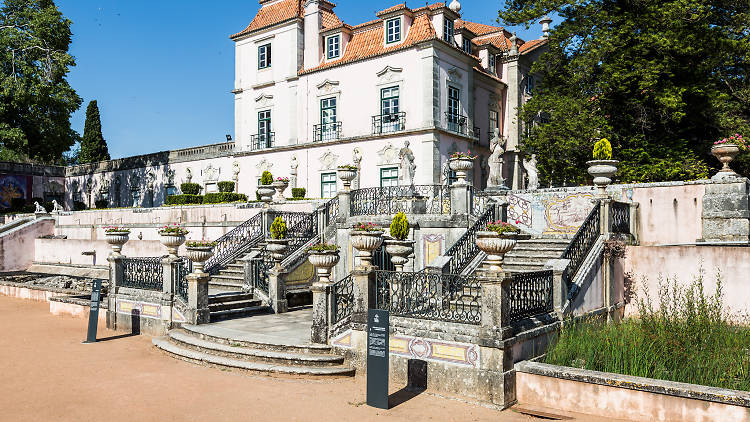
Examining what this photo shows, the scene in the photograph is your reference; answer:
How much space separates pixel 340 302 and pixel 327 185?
57.6ft

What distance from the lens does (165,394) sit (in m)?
8.74

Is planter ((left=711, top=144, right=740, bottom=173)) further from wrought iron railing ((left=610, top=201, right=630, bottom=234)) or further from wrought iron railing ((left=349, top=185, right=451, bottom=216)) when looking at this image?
wrought iron railing ((left=349, top=185, right=451, bottom=216))

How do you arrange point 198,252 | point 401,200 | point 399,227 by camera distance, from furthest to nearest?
point 401,200
point 399,227
point 198,252

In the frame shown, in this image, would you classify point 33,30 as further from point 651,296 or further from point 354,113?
point 651,296

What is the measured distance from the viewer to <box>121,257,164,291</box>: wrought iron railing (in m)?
13.7

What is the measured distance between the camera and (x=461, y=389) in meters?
8.49

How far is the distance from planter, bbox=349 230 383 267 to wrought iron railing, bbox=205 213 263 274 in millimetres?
8069

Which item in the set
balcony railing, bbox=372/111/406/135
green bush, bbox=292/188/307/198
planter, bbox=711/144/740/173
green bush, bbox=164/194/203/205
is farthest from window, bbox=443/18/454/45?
planter, bbox=711/144/740/173

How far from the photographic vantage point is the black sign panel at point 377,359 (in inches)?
321

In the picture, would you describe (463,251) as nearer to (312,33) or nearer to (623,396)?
(623,396)

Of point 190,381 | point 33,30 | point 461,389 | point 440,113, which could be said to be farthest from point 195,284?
point 33,30

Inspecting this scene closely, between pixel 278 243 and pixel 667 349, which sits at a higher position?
pixel 278 243


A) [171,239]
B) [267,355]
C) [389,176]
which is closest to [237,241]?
[171,239]

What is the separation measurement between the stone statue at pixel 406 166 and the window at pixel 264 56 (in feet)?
34.9
